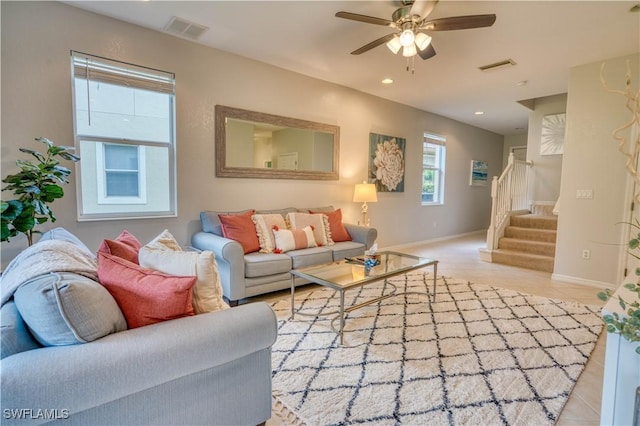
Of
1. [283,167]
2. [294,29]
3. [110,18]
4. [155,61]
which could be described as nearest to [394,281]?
[283,167]

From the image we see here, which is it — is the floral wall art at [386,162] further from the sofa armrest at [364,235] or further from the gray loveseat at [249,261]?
the gray loveseat at [249,261]

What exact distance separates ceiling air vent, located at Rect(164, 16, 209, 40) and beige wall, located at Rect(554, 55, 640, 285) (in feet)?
14.4

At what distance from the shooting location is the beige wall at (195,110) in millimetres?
2607

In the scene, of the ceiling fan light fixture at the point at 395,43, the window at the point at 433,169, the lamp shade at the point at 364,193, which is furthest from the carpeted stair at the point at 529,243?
the ceiling fan light fixture at the point at 395,43

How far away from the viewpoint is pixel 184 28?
3084 mm

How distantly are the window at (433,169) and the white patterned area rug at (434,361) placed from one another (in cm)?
357

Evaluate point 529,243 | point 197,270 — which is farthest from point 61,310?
point 529,243

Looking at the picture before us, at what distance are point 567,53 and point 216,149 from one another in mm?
4064

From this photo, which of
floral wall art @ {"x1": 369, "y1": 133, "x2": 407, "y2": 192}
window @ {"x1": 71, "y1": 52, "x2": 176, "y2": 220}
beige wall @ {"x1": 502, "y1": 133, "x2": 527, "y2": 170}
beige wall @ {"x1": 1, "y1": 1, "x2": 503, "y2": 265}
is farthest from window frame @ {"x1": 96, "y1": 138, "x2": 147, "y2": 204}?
beige wall @ {"x1": 502, "y1": 133, "x2": 527, "y2": 170}

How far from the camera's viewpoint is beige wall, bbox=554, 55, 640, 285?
12.1ft

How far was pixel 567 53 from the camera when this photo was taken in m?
3.52

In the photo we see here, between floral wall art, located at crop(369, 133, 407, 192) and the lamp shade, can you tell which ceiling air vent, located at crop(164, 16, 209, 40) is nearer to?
the lamp shade

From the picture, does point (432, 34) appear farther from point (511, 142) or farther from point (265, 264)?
point (511, 142)

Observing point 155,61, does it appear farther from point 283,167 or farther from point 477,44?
point 477,44
